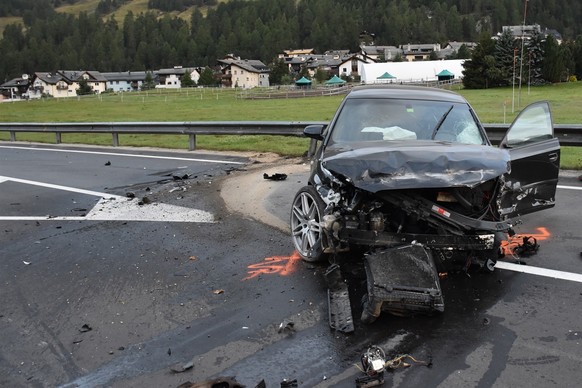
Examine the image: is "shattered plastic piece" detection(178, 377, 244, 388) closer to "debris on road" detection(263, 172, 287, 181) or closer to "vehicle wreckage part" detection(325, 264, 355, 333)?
"vehicle wreckage part" detection(325, 264, 355, 333)

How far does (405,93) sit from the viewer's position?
666cm

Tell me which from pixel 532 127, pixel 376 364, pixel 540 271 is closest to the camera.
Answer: pixel 376 364

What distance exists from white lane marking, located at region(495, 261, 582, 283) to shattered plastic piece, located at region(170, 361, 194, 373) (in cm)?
312

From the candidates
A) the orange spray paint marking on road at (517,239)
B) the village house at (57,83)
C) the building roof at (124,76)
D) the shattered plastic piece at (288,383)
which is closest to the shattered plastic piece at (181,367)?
the shattered plastic piece at (288,383)

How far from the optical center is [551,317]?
4172mm

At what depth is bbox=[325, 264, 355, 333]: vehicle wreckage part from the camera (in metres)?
4.07

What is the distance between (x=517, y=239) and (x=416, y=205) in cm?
216

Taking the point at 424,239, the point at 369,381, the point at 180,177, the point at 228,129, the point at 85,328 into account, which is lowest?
the point at 180,177

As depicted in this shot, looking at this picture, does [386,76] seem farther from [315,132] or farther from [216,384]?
[216,384]

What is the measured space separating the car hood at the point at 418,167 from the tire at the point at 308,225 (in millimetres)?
632

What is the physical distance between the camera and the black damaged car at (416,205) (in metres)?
4.26

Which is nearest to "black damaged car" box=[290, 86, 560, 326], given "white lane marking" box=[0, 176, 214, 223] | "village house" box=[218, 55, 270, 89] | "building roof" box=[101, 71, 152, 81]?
"white lane marking" box=[0, 176, 214, 223]

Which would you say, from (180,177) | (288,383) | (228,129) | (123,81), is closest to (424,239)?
(288,383)

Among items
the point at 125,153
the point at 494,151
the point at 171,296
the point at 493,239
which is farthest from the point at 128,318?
the point at 125,153
